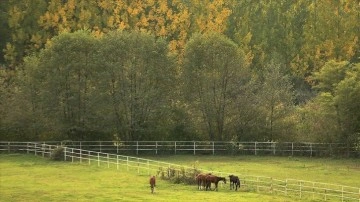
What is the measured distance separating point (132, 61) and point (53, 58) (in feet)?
24.5

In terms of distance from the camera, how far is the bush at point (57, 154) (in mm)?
50188

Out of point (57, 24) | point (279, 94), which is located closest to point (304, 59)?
point (57, 24)

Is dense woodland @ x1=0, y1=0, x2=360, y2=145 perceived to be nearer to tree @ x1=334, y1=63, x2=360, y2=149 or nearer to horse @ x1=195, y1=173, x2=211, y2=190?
tree @ x1=334, y1=63, x2=360, y2=149

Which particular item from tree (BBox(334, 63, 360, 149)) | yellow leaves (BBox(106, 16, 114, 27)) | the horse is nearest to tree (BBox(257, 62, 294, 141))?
tree (BBox(334, 63, 360, 149))

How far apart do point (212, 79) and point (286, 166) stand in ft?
52.1

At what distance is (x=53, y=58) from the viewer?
6050cm

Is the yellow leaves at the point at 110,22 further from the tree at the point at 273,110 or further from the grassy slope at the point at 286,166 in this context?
the grassy slope at the point at 286,166

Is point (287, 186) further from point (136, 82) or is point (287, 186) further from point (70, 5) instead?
point (70, 5)

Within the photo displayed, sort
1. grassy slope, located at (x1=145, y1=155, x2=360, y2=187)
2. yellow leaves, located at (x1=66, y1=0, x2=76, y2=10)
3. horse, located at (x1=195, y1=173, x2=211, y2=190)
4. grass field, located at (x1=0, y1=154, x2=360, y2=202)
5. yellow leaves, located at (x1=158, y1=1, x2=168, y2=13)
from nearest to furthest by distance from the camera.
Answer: grass field, located at (x1=0, y1=154, x2=360, y2=202) < horse, located at (x1=195, y1=173, x2=211, y2=190) < grassy slope, located at (x1=145, y1=155, x2=360, y2=187) < yellow leaves, located at (x1=66, y1=0, x2=76, y2=10) < yellow leaves, located at (x1=158, y1=1, x2=168, y2=13)

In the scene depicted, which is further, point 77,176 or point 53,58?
point 53,58

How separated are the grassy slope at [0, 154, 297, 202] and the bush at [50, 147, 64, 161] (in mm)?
3013

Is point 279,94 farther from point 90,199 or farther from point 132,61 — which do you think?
point 90,199

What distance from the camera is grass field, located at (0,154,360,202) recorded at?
104 ft

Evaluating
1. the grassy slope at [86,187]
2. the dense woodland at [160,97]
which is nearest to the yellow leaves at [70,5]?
the dense woodland at [160,97]
